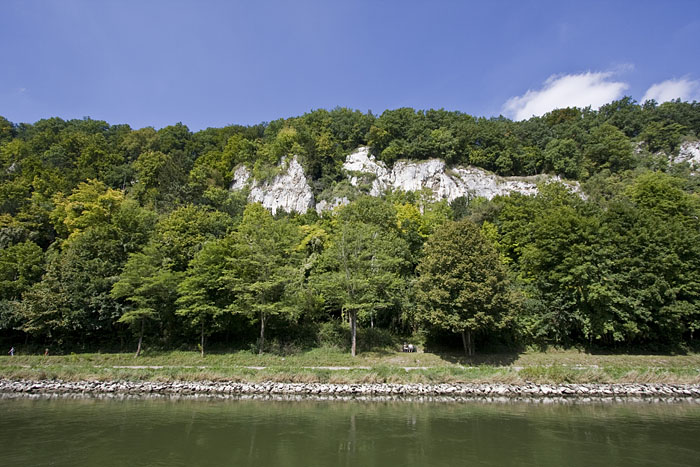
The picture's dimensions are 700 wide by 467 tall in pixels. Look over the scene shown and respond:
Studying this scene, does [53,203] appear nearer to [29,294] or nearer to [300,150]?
[29,294]

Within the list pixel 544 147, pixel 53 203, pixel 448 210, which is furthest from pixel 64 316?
pixel 544 147

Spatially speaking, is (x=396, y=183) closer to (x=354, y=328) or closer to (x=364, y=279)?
(x=364, y=279)

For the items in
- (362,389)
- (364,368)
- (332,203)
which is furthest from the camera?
(332,203)

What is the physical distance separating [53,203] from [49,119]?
6073 cm

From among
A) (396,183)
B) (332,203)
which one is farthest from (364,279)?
(396,183)

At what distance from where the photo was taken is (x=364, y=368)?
2300 cm

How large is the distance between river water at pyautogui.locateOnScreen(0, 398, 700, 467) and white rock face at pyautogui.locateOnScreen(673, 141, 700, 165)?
7227 cm

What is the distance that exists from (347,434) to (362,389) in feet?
24.0

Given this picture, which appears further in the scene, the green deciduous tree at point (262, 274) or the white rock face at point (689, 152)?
the white rock face at point (689, 152)

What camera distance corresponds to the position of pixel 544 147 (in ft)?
250

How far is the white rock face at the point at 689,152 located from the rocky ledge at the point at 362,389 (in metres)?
69.2

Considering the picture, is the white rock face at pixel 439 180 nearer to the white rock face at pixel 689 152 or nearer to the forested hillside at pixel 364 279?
the forested hillside at pixel 364 279

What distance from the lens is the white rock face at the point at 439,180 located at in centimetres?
6581

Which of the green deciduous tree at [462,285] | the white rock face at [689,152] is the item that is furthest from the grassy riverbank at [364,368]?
the white rock face at [689,152]
